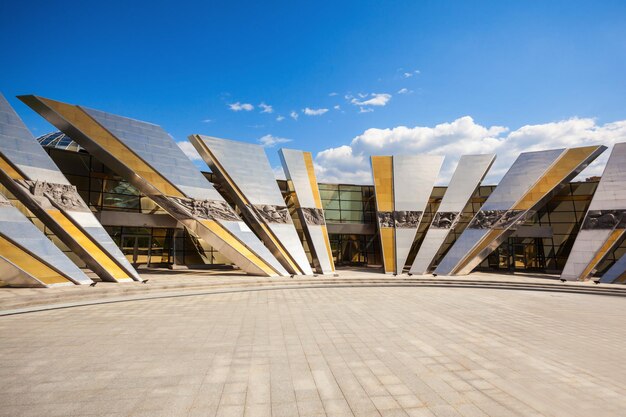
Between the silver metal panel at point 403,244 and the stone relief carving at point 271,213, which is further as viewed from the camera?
the silver metal panel at point 403,244

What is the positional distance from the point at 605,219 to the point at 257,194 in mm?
20790

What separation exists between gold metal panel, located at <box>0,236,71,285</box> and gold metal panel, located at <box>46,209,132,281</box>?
1590 millimetres

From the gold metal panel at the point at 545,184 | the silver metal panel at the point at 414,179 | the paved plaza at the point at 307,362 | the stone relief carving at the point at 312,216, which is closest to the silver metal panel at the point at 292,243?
the stone relief carving at the point at 312,216

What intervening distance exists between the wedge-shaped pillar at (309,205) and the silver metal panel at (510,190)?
7.22m

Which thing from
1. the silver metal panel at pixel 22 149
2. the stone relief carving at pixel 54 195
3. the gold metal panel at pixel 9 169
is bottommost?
the stone relief carving at pixel 54 195

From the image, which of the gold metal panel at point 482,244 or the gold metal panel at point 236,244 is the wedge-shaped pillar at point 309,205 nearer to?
the gold metal panel at point 236,244

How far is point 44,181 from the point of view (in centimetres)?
1396

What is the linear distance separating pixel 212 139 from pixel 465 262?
59.7 feet

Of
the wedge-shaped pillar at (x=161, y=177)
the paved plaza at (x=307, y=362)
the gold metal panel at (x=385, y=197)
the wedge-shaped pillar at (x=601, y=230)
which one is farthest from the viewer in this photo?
the gold metal panel at (x=385, y=197)

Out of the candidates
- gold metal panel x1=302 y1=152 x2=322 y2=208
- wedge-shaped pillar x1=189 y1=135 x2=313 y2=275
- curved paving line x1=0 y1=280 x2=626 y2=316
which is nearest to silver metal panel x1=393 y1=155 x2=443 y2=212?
gold metal panel x1=302 y1=152 x2=322 y2=208

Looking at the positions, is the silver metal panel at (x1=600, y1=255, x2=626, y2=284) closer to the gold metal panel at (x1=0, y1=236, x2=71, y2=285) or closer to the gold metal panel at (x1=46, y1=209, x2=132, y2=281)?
the gold metal panel at (x1=46, y1=209, x2=132, y2=281)

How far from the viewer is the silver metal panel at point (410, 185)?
22062mm

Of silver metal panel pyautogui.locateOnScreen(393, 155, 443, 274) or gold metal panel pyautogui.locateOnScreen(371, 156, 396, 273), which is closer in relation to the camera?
gold metal panel pyautogui.locateOnScreen(371, 156, 396, 273)

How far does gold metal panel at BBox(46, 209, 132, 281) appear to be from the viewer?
44.7 ft
